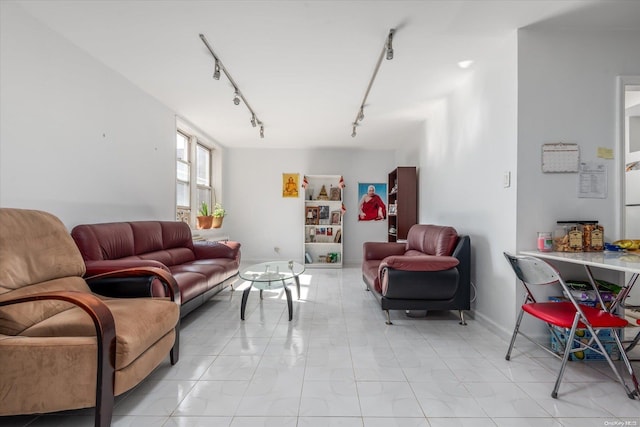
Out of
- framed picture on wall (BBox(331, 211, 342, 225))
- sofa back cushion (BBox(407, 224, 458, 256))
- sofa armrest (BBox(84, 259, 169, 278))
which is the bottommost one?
sofa armrest (BBox(84, 259, 169, 278))

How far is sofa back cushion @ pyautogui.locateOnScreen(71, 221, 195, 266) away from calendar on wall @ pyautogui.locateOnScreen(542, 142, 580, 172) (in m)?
3.82

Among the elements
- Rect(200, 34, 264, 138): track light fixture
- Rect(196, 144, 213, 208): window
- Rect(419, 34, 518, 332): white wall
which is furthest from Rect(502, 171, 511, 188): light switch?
Rect(196, 144, 213, 208): window

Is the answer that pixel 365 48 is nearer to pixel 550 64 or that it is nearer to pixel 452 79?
pixel 452 79

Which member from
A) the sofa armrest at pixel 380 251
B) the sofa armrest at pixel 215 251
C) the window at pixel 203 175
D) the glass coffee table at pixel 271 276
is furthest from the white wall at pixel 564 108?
the window at pixel 203 175

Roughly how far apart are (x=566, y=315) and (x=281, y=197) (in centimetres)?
529

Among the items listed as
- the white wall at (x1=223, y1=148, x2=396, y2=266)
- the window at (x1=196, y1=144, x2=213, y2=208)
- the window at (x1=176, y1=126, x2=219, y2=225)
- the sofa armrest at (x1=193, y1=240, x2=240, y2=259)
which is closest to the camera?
the sofa armrest at (x1=193, y1=240, x2=240, y2=259)

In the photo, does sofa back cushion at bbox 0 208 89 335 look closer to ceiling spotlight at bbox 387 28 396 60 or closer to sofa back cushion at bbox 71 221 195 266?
sofa back cushion at bbox 71 221 195 266

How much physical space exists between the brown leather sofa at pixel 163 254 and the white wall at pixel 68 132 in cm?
29

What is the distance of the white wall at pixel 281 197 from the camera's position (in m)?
6.45

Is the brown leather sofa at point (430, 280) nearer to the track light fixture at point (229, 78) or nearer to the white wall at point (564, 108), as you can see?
the white wall at point (564, 108)

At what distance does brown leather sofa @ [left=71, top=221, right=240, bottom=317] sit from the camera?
7.98 ft

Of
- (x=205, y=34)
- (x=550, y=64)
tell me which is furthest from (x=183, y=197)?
(x=550, y=64)

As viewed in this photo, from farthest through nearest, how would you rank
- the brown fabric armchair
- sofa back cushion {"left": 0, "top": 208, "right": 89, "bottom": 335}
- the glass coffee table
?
the glass coffee table < sofa back cushion {"left": 0, "top": 208, "right": 89, "bottom": 335} < the brown fabric armchair

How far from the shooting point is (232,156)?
6480mm
